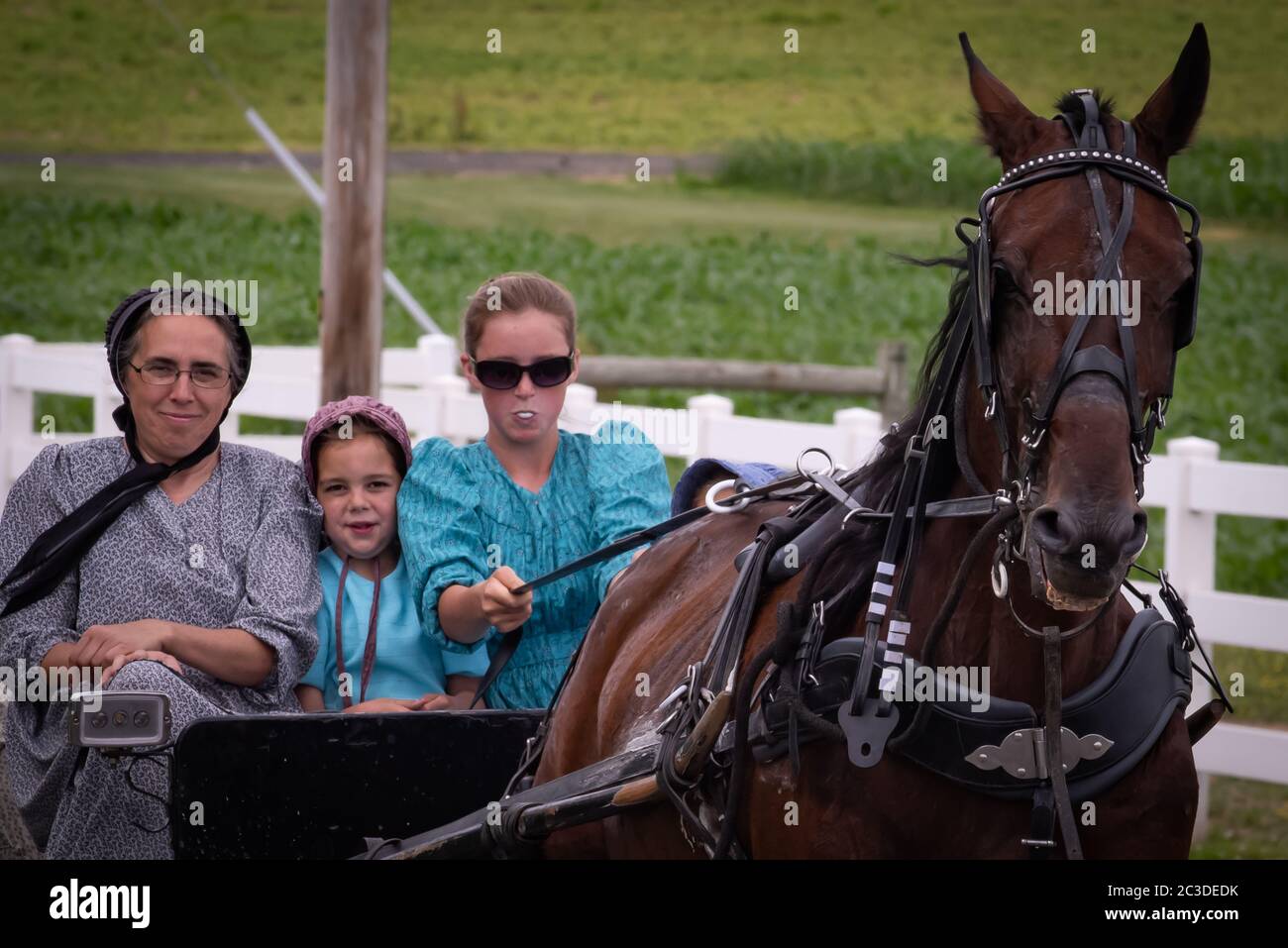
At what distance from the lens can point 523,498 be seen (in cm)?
358

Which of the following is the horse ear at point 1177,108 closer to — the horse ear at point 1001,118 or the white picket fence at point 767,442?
the horse ear at point 1001,118

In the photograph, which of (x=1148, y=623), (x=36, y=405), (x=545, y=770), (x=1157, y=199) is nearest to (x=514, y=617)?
(x=545, y=770)

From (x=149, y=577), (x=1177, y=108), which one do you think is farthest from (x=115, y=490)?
(x=1177, y=108)

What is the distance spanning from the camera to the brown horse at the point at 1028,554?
2.05 meters

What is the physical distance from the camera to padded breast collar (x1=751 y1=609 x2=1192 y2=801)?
2291mm

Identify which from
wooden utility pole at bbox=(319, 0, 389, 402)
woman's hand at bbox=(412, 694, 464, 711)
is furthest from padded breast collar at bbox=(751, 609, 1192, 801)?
wooden utility pole at bbox=(319, 0, 389, 402)

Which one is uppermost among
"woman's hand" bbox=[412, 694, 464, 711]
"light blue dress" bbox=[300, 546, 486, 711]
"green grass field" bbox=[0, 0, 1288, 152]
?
"green grass field" bbox=[0, 0, 1288, 152]

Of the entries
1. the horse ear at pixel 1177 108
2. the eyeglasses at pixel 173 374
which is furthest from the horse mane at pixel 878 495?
the eyeglasses at pixel 173 374

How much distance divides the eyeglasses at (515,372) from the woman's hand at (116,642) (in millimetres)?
846

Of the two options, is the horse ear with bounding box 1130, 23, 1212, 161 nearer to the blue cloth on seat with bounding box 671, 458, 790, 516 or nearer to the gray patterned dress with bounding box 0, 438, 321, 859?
the blue cloth on seat with bounding box 671, 458, 790, 516

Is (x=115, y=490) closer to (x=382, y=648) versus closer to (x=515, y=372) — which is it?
(x=382, y=648)

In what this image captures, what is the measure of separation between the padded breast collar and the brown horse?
3cm

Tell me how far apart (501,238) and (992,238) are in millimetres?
21342

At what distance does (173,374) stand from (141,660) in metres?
0.63
